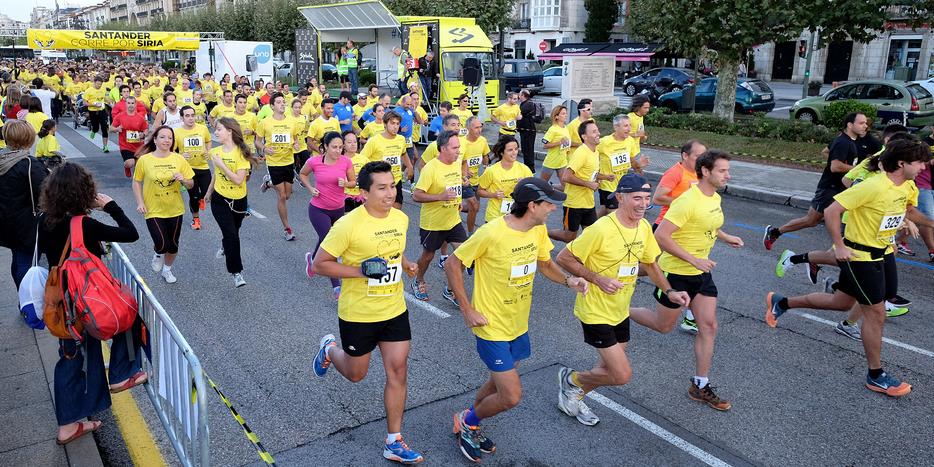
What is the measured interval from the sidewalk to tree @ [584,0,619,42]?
179 ft

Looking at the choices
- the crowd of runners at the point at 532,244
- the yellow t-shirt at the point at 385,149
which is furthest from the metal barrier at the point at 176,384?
the yellow t-shirt at the point at 385,149

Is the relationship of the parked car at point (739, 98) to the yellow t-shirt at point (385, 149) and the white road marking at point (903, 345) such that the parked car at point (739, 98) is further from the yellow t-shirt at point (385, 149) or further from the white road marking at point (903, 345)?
the white road marking at point (903, 345)

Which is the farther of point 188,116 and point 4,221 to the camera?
point 188,116

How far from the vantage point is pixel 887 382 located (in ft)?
17.4

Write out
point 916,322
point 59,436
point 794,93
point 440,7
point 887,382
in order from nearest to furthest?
point 59,436, point 887,382, point 916,322, point 440,7, point 794,93

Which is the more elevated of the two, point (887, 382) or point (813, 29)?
point (813, 29)

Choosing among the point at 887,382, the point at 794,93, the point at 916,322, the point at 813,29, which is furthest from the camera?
the point at 794,93

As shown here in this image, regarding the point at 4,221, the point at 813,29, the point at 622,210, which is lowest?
the point at 4,221

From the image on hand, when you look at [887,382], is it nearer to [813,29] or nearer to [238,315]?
[238,315]

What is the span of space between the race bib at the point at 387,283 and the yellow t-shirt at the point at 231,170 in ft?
13.3

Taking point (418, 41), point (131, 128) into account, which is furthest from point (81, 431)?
point (418, 41)

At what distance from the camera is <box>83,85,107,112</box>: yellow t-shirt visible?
728 inches

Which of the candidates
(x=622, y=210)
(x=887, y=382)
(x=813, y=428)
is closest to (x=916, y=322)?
(x=887, y=382)

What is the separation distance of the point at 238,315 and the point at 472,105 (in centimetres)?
1551
